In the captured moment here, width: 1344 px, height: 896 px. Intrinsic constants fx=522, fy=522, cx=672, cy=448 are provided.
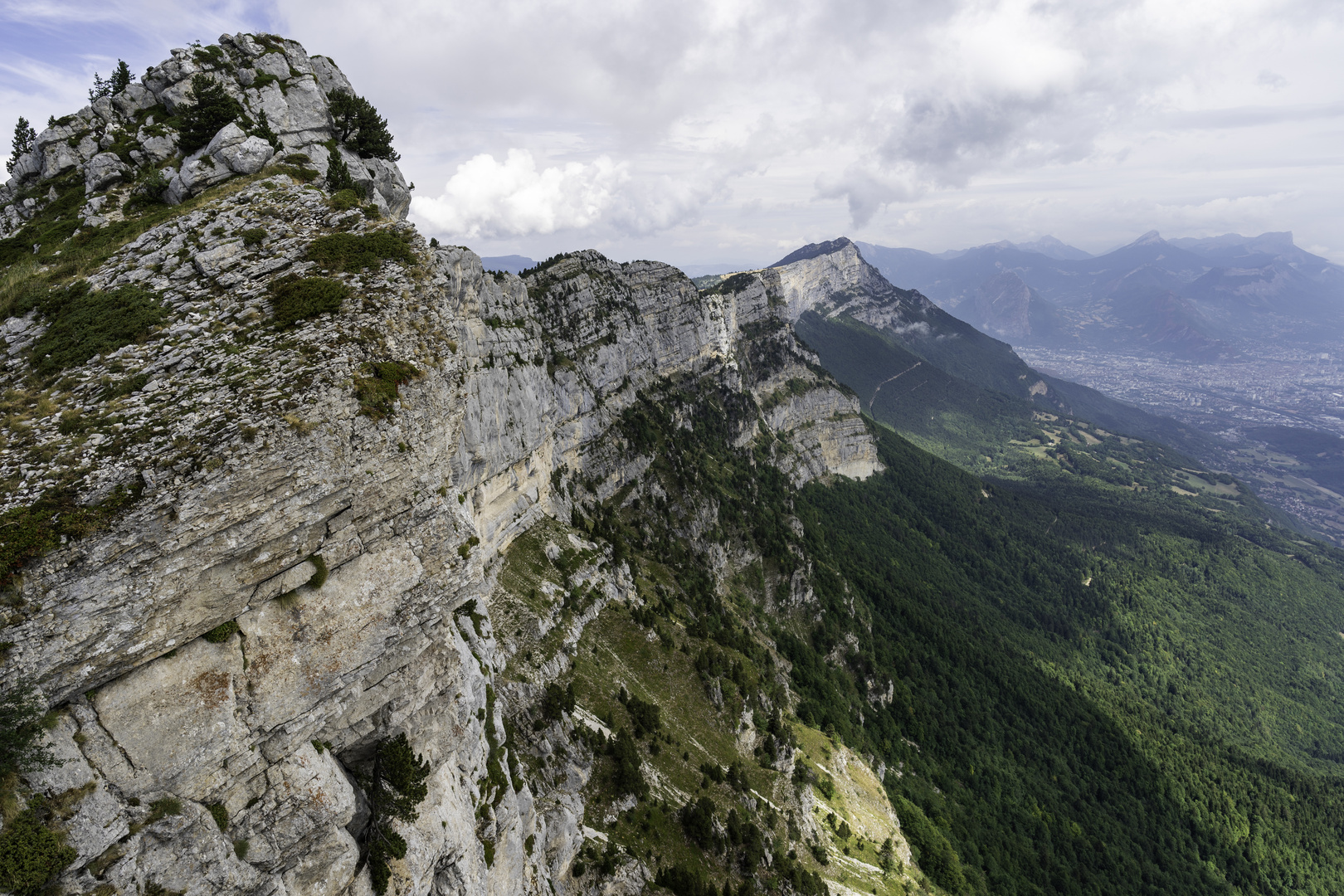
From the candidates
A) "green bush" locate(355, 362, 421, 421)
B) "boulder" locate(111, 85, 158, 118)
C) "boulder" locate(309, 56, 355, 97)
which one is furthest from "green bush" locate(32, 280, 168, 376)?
"boulder" locate(309, 56, 355, 97)

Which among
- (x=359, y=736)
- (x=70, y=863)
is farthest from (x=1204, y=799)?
(x=70, y=863)

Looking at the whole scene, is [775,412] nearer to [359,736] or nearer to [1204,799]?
[1204,799]

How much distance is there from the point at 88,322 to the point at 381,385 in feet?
40.8

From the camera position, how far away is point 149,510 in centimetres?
1644

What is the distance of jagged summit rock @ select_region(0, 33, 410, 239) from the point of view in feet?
101

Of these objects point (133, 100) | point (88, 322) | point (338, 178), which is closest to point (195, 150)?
point (133, 100)

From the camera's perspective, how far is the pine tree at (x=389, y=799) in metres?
22.5

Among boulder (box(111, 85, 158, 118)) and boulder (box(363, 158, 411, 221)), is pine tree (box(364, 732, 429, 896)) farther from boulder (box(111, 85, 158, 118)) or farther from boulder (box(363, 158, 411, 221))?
boulder (box(111, 85, 158, 118))

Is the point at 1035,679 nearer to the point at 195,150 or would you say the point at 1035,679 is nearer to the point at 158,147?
the point at 195,150

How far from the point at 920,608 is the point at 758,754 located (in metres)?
73.4

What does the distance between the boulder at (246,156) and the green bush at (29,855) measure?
106 feet

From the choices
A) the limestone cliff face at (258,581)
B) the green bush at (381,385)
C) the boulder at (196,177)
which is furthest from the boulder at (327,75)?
the green bush at (381,385)

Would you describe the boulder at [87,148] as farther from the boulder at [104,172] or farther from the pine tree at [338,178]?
the pine tree at [338,178]

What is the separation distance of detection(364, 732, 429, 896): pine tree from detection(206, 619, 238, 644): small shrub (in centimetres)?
878
